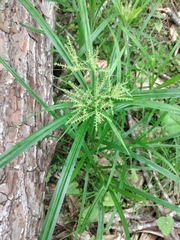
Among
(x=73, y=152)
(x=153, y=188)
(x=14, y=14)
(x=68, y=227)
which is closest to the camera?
(x=73, y=152)

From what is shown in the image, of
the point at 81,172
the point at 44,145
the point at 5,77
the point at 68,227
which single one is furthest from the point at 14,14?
the point at 68,227

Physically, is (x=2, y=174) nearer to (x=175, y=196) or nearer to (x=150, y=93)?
(x=150, y=93)

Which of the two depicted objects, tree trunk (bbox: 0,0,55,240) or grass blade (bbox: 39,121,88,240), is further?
tree trunk (bbox: 0,0,55,240)

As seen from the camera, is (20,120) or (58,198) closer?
(58,198)

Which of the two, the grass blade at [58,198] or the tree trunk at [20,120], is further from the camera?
the tree trunk at [20,120]

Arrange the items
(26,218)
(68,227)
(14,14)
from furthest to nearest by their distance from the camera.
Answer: (68,227) → (14,14) → (26,218)

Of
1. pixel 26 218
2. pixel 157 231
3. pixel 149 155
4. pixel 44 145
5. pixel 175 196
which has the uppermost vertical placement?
pixel 44 145

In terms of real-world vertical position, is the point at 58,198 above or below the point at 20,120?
below

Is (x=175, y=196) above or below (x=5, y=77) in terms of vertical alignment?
below
